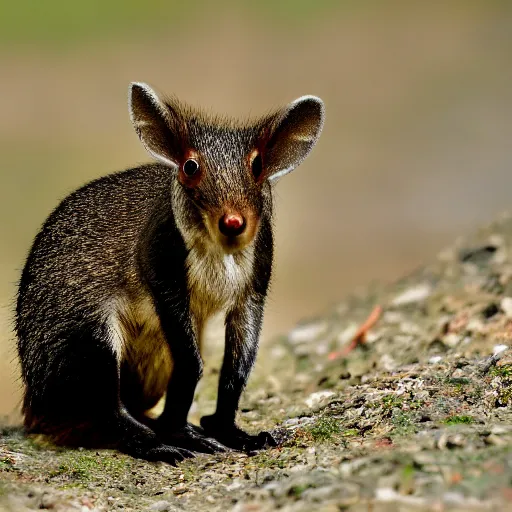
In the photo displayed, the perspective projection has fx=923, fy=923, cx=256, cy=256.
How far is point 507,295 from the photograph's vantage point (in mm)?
8883

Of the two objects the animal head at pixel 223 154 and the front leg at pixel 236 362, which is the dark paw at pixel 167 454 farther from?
the animal head at pixel 223 154

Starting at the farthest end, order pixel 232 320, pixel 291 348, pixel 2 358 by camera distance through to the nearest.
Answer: pixel 291 348
pixel 2 358
pixel 232 320

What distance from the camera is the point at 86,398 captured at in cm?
693

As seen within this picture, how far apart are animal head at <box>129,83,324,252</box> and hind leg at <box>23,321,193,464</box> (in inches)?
49.2

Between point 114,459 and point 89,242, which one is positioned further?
point 89,242

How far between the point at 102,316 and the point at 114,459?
3.43 ft

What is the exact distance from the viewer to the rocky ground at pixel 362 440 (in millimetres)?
4930

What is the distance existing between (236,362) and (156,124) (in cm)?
182

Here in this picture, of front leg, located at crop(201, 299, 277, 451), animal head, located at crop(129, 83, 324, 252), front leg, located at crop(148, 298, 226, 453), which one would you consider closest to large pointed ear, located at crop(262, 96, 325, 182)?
animal head, located at crop(129, 83, 324, 252)

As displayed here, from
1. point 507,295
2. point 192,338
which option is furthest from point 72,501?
point 507,295

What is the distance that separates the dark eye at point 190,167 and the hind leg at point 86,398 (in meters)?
A: 1.41

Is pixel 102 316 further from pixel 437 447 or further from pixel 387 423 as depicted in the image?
pixel 437 447

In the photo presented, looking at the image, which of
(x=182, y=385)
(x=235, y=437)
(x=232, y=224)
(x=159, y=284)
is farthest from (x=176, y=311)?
(x=235, y=437)

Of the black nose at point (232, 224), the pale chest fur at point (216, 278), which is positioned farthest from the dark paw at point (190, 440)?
the black nose at point (232, 224)
